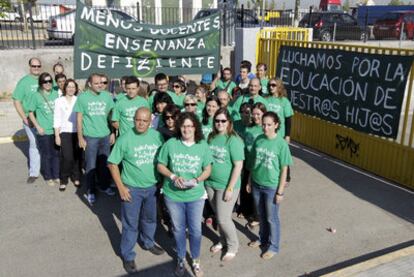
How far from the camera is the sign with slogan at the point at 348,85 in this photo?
20.7 ft

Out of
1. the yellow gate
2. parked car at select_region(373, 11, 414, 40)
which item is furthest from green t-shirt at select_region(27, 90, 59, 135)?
parked car at select_region(373, 11, 414, 40)

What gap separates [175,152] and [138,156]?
415 millimetres

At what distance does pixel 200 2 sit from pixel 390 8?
1535 cm

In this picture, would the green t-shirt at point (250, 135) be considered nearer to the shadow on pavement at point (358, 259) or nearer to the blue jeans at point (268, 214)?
the blue jeans at point (268, 214)

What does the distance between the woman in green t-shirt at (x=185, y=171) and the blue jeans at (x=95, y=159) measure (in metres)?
2.07

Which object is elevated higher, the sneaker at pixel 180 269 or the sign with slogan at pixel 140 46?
the sign with slogan at pixel 140 46

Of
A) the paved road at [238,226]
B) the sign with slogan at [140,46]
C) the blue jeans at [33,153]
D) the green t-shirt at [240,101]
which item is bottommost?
the paved road at [238,226]

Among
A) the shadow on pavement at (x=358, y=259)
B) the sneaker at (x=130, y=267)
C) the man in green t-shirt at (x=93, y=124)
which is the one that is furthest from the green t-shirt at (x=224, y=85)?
the sneaker at (x=130, y=267)

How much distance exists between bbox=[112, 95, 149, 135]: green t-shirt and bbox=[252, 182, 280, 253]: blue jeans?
6.28ft

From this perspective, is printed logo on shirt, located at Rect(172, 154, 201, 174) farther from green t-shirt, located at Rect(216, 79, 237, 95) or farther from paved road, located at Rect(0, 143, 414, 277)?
green t-shirt, located at Rect(216, 79, 237, 95)

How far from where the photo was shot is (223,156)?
4.07 metres

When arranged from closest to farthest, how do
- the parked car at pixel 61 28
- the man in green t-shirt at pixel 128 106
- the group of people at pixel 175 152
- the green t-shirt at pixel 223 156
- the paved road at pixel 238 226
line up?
the group of people at pixel 175 152 < the green t-shirt at pixel 223 156 < the paved road at pixel 238 226 < the man in green t-shirt at pixel 128 106 < the parked car at pixel 61 28

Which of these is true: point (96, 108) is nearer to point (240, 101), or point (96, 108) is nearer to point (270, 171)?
point (240, 101)

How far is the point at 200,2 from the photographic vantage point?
35.1 m
